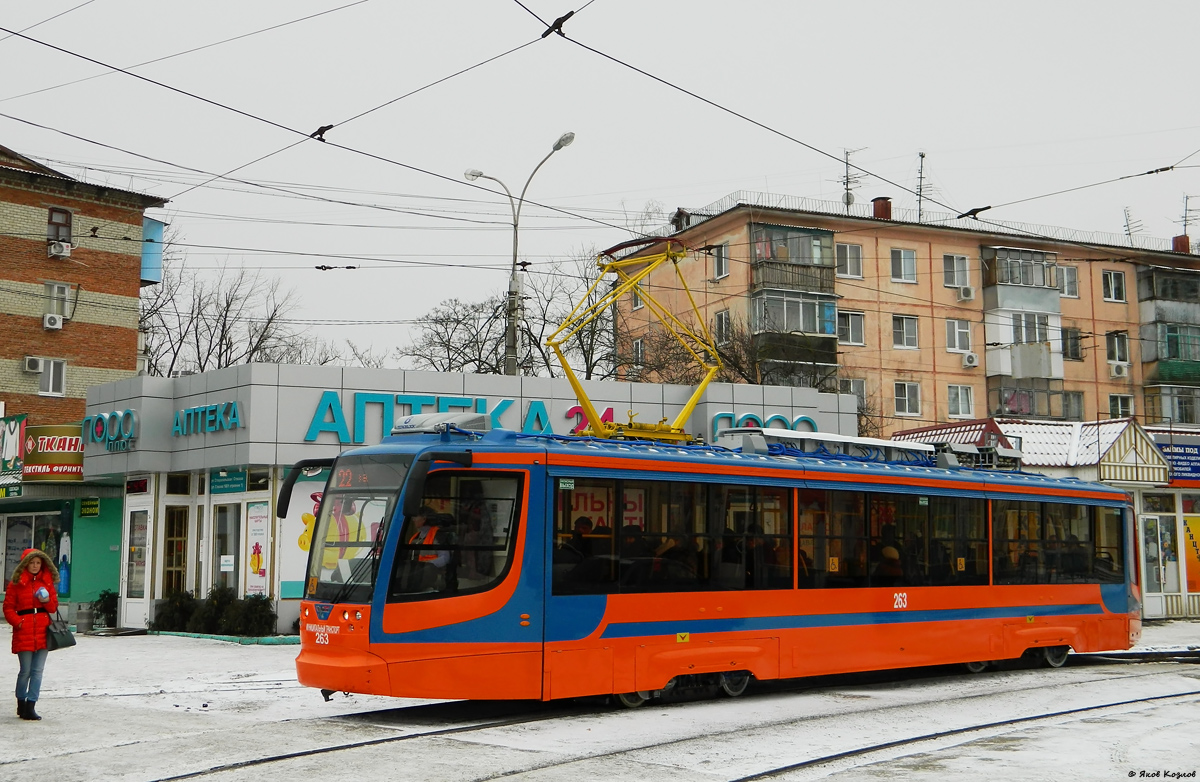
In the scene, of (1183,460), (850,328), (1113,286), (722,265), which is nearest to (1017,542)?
(1183,460)

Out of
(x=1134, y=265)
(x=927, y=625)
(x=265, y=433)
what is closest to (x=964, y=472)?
(x=927, y=625)

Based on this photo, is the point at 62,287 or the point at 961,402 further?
the point at 961,402

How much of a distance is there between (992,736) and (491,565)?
4644 mm

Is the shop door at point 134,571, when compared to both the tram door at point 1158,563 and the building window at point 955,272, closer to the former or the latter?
the tram door at point 1158,563

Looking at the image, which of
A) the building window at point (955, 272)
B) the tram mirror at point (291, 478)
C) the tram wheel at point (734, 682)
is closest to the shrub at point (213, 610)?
the tram mirror at point (291, 478)

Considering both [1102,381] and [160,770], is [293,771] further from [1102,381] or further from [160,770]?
[1102,381]

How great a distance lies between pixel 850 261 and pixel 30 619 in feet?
127

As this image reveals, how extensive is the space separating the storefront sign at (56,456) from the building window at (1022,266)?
115ft

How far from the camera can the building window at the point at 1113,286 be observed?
171 ft

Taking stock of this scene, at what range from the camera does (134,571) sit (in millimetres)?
25594

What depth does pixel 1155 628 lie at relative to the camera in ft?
85.0

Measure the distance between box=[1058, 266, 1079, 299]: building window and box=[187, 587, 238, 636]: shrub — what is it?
38.3 meters

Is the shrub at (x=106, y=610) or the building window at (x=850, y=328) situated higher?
the building window at (x=850, y=328)

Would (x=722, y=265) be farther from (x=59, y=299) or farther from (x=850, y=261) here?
(x=59, y=299)
